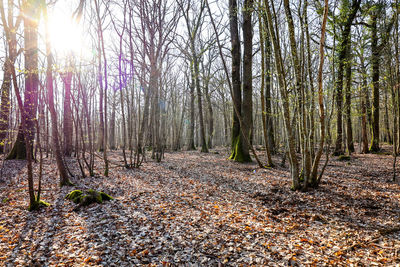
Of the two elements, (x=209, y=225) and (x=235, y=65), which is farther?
(x=235, y=65)

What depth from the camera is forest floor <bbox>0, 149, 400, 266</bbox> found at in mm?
3367

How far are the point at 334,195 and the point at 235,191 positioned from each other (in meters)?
2.83

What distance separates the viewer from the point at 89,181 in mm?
8133

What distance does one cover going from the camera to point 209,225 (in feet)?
14.6

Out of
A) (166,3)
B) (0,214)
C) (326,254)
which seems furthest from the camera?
(166,3)

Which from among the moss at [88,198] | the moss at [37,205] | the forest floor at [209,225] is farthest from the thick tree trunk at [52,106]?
the moss at [37,205]

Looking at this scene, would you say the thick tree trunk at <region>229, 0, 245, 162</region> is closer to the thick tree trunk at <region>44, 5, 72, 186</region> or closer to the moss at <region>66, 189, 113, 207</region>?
the moss at <region>66, 189, 113, 207</region>

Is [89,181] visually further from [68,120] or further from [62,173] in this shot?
[68,120]

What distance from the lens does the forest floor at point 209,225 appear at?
3.37 meters

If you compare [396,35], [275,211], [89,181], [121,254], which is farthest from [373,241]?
[89,181]

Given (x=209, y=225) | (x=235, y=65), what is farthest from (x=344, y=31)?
(x=209, y=225)

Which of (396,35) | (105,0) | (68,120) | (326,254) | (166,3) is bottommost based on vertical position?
(326,254)

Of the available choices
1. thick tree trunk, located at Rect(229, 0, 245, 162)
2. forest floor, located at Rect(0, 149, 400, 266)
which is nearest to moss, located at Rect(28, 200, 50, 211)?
forest floor, located at Rect(0, 149, 400, 266)

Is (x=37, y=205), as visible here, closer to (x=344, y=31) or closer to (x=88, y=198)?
(x=88, y=198)
